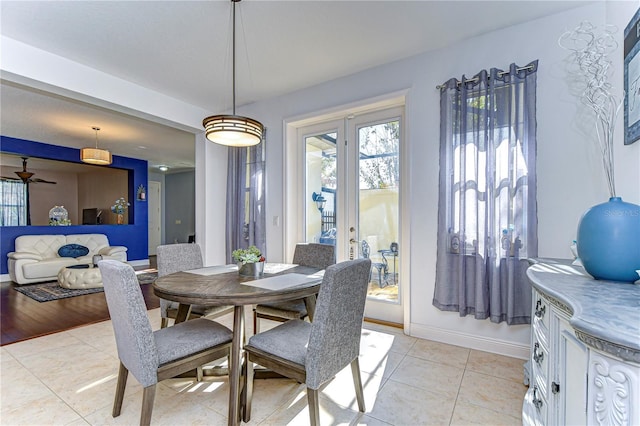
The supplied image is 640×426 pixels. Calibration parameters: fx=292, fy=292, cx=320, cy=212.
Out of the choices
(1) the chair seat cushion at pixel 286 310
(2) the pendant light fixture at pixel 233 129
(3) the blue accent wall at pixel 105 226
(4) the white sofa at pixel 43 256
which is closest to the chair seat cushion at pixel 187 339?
(1) the chair seat cushion at pixel 286 310

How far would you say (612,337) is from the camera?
2.17ft

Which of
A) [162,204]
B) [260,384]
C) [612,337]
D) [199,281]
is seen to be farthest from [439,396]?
[162,204]

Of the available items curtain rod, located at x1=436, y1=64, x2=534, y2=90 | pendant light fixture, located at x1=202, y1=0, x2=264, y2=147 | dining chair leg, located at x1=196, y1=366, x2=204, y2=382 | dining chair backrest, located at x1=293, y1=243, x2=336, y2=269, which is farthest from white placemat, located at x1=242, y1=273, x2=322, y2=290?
curtain rod, located at x1=436, y1=64, x2=534, y2=90

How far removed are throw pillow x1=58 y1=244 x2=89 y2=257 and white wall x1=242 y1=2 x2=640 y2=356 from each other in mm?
5733

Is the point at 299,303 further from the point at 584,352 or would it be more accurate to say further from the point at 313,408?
the point at 584,352

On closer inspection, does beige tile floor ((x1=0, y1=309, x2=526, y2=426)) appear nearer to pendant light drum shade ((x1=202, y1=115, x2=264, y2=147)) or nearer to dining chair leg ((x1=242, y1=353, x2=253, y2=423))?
dining chair leg ((x1=242, y1=353, x2=253, y2=423))

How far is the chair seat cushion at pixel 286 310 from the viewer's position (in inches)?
87.8

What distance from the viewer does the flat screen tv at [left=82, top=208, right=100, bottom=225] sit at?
7859 mm

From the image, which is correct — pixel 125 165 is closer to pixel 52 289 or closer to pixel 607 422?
pixel 52 289

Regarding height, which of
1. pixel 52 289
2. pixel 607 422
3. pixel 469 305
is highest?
pixel 607 422

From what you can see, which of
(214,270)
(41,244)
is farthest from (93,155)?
(214,270)

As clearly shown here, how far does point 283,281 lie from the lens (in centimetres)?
191

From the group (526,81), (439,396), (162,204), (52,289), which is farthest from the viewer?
(162,204)

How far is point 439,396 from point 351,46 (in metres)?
2.91
